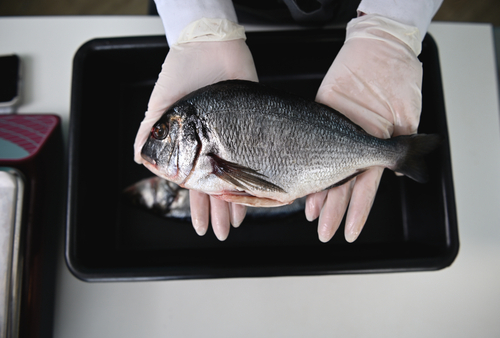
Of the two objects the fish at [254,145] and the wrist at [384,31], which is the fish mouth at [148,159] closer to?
the fish at [254,145]

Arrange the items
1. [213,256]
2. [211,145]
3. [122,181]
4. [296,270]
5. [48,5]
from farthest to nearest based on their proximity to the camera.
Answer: [48,5] < [122,181] < [213,256] < [296,270] < [211,145]

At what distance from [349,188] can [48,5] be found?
71.2 inches

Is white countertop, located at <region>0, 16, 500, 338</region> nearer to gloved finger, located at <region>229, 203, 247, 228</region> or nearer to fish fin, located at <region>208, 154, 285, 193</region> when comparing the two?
gloved finger, located at <region>229, 203, 247, 228</region>

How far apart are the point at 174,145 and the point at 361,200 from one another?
0.54 meters

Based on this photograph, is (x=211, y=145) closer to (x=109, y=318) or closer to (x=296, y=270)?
(x=296, y=270)

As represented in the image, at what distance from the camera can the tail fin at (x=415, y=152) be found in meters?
0.82

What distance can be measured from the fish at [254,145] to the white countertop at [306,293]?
41 centimetres

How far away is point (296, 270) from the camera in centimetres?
84

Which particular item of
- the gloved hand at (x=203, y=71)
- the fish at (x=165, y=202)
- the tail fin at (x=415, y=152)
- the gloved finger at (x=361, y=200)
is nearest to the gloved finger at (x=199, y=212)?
the gloved hand at (x=203, y=71)

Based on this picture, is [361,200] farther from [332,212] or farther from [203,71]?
[203,71]

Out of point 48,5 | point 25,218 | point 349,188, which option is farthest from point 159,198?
point 48,5

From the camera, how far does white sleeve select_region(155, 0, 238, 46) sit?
92 cm

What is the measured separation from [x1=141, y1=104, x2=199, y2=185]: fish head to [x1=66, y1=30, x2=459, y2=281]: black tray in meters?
0.28

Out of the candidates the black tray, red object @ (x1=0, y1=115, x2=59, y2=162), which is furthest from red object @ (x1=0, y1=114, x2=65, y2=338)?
the black tray
